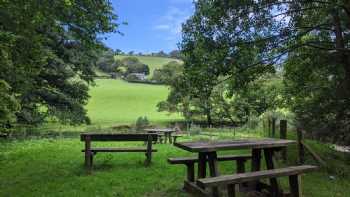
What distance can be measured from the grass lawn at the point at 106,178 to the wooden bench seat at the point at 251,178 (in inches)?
26.4

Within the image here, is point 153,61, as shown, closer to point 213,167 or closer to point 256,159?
point 256,159

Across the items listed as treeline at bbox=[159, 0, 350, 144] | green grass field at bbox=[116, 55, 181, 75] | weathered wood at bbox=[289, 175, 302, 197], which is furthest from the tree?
green grass field at bbox=[116, 55, 181, 75]

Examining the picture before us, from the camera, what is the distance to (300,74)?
1218cm

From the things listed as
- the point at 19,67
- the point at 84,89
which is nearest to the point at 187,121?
the point at 84,89

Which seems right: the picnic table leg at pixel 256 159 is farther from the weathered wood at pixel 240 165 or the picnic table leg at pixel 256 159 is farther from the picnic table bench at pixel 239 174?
the weathered wood at pixel 240 165

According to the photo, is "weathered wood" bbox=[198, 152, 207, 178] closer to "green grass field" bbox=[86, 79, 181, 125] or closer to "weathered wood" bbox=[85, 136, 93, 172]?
"weathered wood" bbox=[85, 136, 93, 172]

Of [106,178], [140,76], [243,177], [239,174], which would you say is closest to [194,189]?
[239,174]

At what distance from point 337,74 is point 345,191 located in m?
5.16

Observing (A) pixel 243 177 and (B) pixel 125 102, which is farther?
(B) pixel 125 102

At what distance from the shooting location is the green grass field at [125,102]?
150 ft

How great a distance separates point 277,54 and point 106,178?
6521mm

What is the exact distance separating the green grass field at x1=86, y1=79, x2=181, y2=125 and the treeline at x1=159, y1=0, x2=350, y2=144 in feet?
101

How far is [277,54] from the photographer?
11227 millimetres

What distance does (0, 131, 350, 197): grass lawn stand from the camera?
6.70m
